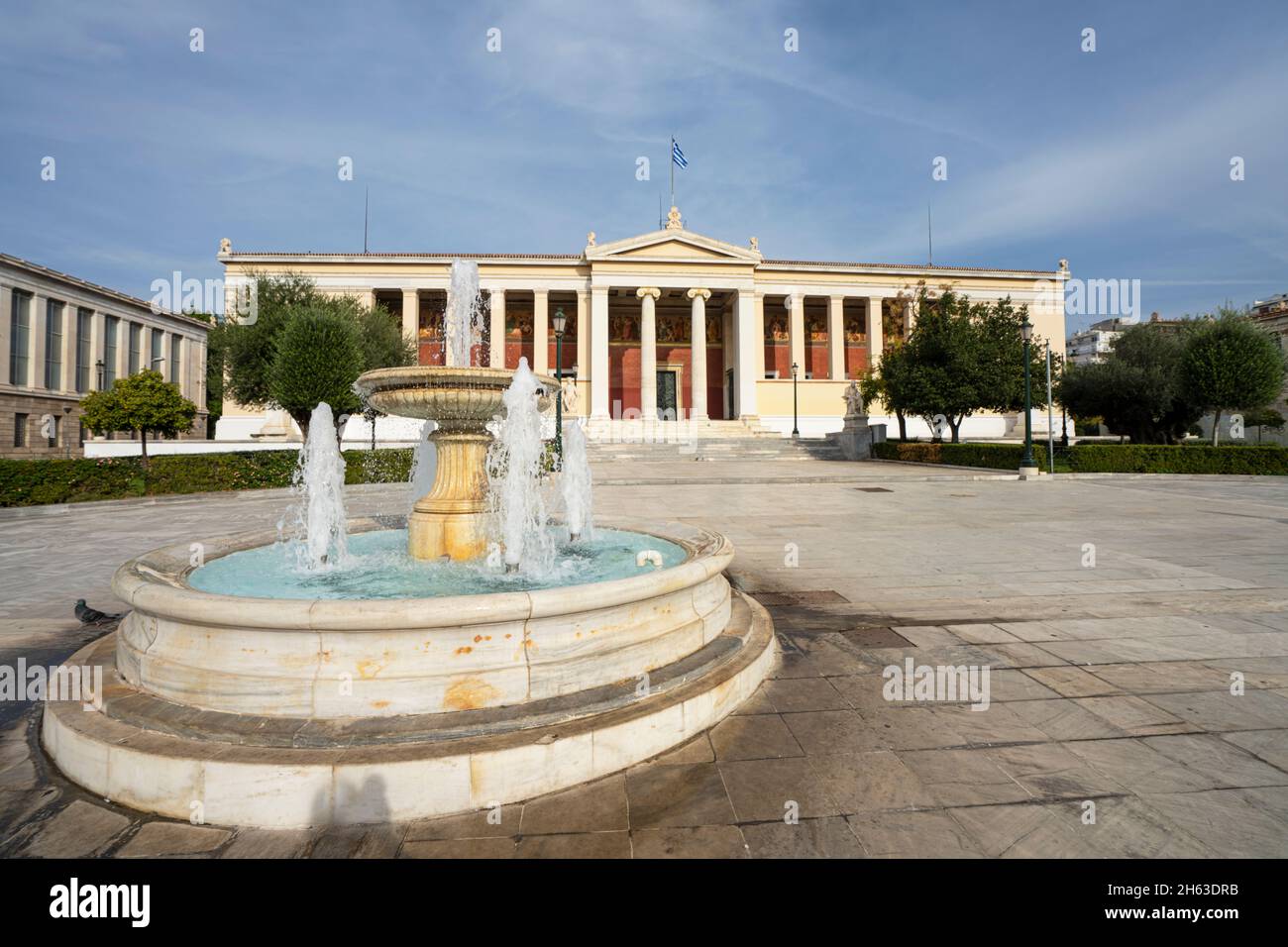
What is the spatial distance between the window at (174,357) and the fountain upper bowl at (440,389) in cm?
5896

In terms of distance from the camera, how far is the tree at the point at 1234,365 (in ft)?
88.6

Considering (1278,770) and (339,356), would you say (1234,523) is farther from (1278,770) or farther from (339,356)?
(339,356)

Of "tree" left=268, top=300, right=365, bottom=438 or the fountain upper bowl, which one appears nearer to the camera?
the fountain upper bowl

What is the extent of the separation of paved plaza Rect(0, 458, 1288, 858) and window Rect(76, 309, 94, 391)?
45339 mm

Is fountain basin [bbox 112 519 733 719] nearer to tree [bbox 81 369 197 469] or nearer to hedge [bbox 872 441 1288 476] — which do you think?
hedge [bbox 872 441 1288 476]

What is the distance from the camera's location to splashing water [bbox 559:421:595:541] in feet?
21.4

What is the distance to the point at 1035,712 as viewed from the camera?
329cm

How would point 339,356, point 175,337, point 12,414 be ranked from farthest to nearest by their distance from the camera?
1. point 175,337
2. point 12,414
3. point 339,356

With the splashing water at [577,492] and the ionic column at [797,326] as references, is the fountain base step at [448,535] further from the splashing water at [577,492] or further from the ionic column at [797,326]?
the ionic column at [797,326]

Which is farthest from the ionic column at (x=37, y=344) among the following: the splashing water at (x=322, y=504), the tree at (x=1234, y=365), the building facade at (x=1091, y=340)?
the building facade at (x=1091, y=340)

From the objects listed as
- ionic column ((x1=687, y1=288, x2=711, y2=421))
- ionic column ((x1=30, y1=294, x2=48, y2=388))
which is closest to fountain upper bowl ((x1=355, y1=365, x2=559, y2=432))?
ionic column ((x1=687, y1=288, x2=711, y2=421))
